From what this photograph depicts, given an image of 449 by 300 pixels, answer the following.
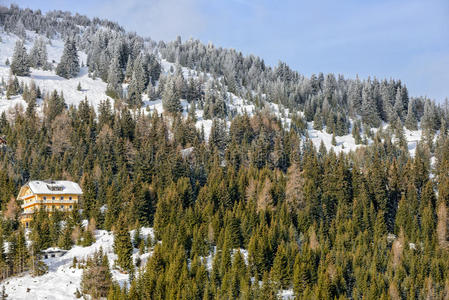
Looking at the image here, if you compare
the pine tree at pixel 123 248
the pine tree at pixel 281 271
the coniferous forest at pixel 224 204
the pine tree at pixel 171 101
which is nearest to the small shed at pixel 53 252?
the coniferous forest at pixel 224 204

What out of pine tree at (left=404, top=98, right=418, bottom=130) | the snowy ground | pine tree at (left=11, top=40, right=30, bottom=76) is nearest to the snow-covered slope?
pine tree at (left=404, top=98, right=418, bottom=130)

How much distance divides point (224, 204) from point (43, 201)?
3584 cm

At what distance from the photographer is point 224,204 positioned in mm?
92438

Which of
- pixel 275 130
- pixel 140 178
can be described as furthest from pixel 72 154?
pixel 275 130

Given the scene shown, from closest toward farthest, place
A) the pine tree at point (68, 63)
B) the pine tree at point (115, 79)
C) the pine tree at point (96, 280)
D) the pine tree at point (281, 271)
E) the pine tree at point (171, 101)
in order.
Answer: the pine tree at point (96, 280) < the pine tree at point (281, 271) < the pine tree at point (171, 101) < the pine tree at point (115, 79) < the pine tree at point (68, 63)

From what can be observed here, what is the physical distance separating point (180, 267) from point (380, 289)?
99.8ft

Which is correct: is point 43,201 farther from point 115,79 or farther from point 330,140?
point 330,140

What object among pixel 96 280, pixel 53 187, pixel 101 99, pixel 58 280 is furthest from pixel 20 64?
pixel 96 280

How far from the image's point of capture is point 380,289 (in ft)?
230

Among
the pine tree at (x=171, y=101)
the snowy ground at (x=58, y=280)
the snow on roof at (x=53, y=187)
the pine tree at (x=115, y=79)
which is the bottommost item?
the snowy ground at (x=58, y=280)

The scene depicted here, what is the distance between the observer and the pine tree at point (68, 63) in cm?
17988

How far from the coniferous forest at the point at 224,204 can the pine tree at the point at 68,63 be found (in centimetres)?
2078

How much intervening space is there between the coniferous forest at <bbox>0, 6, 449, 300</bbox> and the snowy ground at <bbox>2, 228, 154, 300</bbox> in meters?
1.51

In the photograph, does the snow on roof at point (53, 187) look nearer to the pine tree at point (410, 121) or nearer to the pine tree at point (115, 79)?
the pine tree at point (115, 79)
